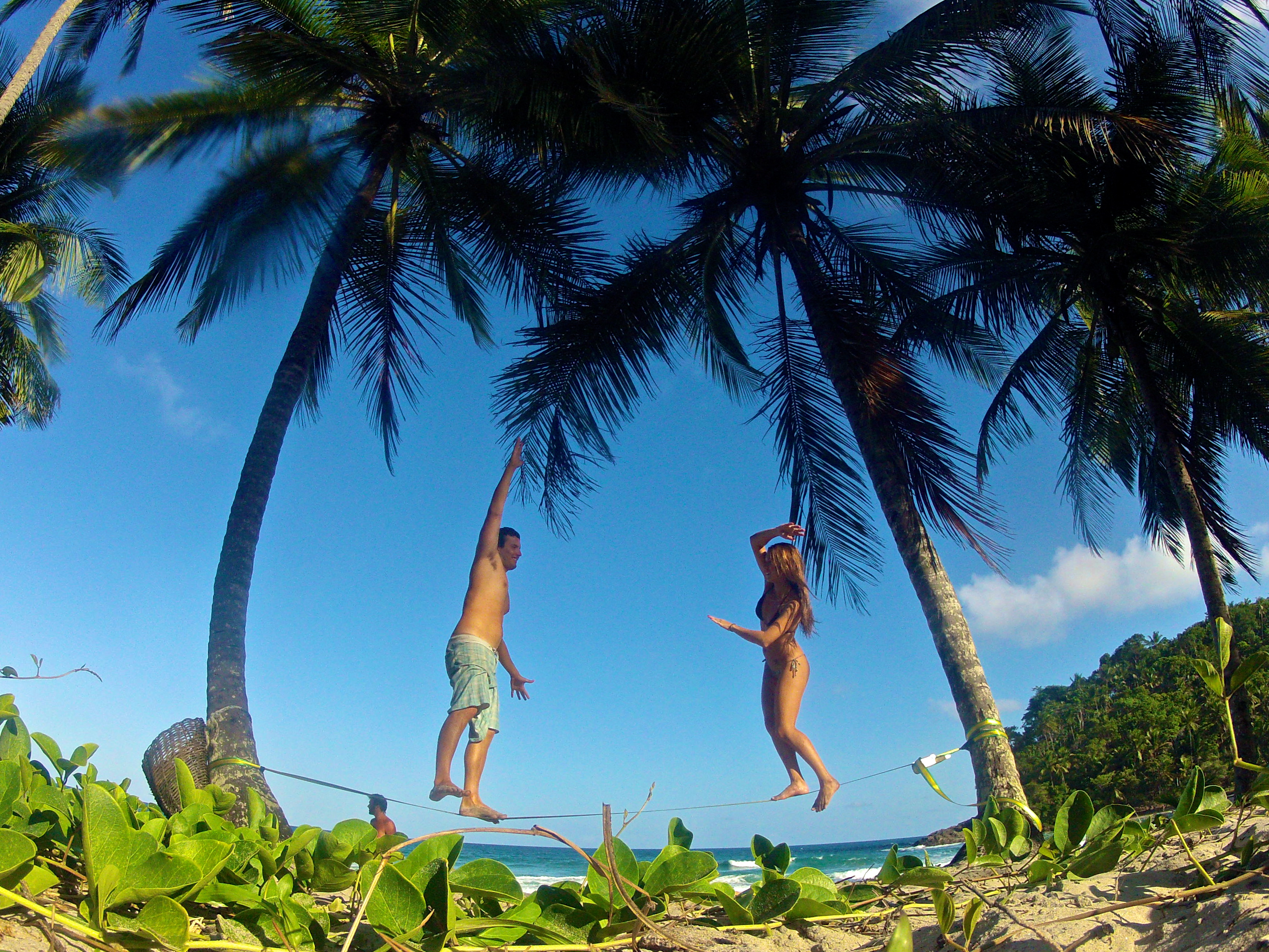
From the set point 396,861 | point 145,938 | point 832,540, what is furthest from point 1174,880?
point 832,540

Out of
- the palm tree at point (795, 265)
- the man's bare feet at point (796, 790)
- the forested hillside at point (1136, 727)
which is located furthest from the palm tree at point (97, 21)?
the forested hillside at point (1136, 727)

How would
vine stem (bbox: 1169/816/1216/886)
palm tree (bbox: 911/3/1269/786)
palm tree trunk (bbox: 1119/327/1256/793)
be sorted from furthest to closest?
1. palm tree trunk (bbox: 1119/327/1256/793)
2. palm tree (bbox: 911/3/1269/786)
3. vine stem (bbox: 1169/816/1216/886)

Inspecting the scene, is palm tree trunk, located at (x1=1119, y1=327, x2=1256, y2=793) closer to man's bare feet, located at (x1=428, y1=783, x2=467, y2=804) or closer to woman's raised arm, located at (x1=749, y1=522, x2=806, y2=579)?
woman's raised arm, located at (x1=749, y1=522, x2=806, y2=579)

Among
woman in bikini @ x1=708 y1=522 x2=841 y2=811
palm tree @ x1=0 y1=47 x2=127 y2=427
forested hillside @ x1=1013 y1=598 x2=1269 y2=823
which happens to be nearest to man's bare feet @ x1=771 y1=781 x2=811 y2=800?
woman in bikini @ x1=708 y1=522 x2=841 y2=811

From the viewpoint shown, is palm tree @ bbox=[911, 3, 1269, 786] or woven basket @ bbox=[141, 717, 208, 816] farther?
palm tree @ bbox=[911, 3, 1269, 786]

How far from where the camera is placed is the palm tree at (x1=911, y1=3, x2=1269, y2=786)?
591 cm

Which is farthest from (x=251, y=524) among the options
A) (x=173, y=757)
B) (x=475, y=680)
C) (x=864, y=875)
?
(x=864, y=875)

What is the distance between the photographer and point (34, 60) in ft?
9.60

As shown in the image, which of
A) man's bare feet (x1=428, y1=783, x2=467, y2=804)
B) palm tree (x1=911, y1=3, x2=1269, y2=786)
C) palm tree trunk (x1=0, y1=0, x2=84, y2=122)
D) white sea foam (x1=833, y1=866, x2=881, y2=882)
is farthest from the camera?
palm tree (x1=911, y1=3, x2=1269, y2=786)

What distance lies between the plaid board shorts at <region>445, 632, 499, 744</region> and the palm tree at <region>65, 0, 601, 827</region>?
8.32 feet

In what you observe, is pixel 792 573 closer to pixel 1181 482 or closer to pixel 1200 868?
pixel 1200 868

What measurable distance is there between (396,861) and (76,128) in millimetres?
9416

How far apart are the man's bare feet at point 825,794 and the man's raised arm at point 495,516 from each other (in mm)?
2264

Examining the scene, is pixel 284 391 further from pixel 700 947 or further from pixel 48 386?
pixel 48 386
